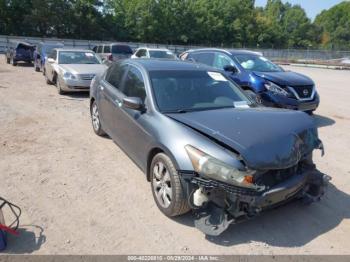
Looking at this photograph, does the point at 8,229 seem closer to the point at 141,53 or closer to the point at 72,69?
the point at 72,69

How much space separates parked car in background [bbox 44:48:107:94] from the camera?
421 inches

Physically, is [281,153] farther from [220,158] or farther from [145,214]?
[145,214]

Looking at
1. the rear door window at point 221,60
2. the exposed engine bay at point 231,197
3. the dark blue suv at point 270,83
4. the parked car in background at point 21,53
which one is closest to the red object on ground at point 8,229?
the exposed engine bay at point 231,197

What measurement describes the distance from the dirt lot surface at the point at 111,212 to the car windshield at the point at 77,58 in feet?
19.6

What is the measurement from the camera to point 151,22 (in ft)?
180

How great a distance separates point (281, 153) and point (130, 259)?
1774mm

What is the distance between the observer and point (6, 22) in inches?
1813

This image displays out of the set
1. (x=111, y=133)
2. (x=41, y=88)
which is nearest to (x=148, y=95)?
(x=111, y=133)

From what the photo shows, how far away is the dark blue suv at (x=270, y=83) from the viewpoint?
25.9ft

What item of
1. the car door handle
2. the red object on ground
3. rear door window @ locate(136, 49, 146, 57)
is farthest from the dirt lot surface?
rear door window @ locate(136, 49, 146, 57)

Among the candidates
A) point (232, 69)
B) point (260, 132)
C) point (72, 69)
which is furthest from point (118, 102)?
point (72, 69)

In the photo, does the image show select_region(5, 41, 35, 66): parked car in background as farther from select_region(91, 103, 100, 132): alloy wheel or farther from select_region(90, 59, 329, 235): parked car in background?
select_region(90, 59, 329, 235): parked car in background

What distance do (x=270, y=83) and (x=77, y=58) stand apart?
7.33 meters

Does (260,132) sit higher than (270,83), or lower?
lower
